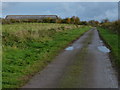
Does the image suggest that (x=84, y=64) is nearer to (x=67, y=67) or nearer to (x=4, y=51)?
(x=67, y=67)

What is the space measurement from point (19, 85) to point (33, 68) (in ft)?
8.31

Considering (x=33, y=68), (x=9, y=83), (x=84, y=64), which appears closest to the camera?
(x=9, y=83)

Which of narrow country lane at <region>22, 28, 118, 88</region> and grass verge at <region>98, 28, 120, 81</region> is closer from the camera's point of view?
narrow country lane at <region>22, 28, 118, 88</region>

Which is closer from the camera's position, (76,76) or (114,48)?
(76,76)

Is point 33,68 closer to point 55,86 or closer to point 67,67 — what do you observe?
point 67,67

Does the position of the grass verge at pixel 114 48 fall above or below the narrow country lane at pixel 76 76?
above

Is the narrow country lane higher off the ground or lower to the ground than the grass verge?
lower

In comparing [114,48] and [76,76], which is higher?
[114,48]

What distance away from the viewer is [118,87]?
761 cm

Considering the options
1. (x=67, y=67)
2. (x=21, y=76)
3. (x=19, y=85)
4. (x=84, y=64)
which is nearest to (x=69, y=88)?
(x=19, y=85)

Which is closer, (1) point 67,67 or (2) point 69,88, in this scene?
(2) point 69,88

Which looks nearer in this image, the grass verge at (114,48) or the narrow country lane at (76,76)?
the narrow country lane at (76,76)

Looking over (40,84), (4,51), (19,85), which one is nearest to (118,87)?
(40,84)

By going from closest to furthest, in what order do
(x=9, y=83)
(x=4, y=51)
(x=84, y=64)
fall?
(x=9, y=83)
(x=84, y=64)
(x=4, y=51)
